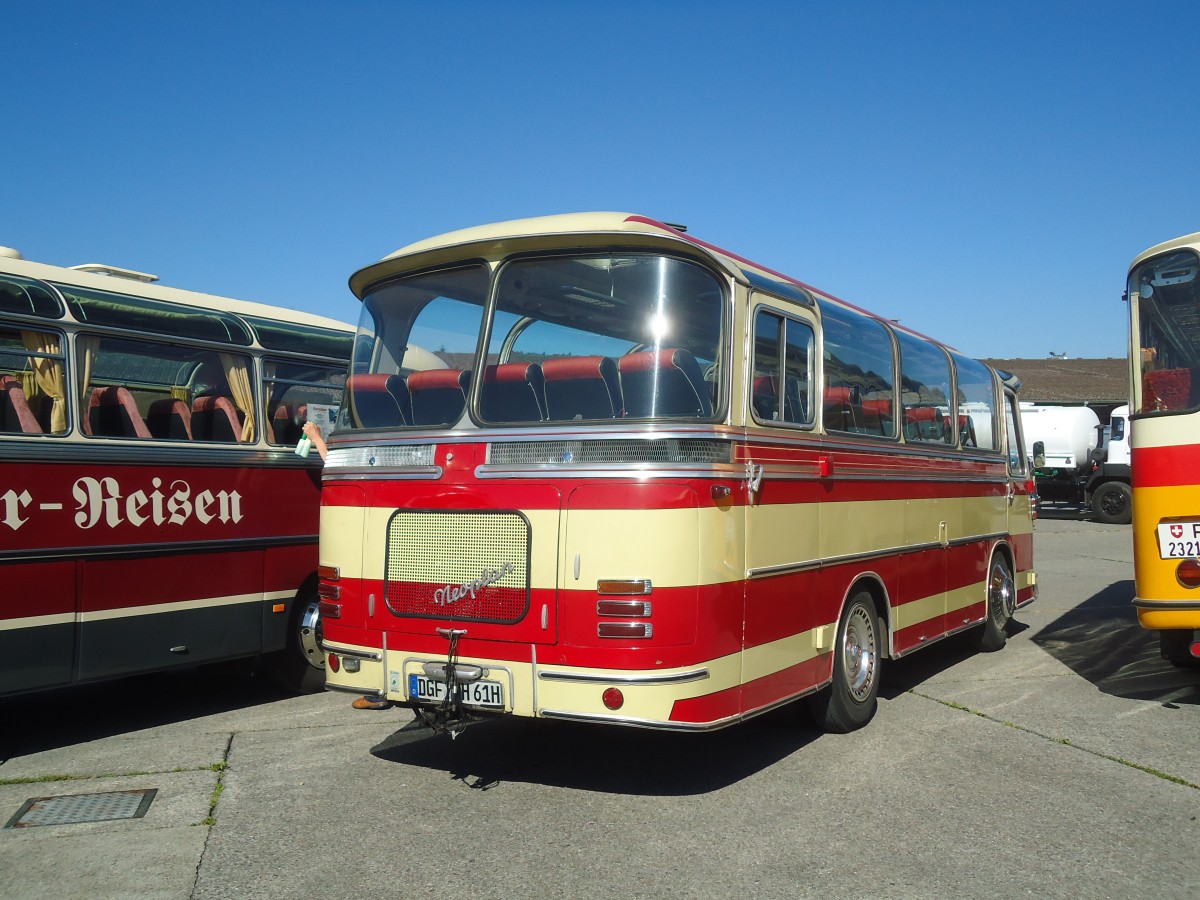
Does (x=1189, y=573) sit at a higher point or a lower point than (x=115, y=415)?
lower

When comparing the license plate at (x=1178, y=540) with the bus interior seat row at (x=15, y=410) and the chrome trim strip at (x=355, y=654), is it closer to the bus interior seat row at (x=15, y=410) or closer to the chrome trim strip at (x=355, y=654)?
the chrome trim strip at (x=355, y=654)

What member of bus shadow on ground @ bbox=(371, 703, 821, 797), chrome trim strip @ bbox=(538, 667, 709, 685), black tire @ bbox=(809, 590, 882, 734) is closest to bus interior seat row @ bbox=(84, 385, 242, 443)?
bus shadow on ground @ bbox=(371, 703, 821, 797)

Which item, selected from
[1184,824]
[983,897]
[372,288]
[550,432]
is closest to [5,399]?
[372,288]

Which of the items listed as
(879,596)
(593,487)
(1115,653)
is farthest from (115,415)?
(1115,653)

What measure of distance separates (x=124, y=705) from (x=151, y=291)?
3.07m

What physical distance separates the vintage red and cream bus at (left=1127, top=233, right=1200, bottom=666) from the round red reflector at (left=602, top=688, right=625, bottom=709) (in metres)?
4.05

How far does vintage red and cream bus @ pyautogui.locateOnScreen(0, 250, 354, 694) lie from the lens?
636cm

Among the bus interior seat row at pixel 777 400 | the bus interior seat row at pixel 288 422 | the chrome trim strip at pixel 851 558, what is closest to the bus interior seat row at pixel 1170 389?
the chrome trim strip at pixel 851 558

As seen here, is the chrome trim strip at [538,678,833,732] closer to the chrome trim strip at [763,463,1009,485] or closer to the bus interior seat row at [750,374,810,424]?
the chrome trim strip at [763,463,1009,485]

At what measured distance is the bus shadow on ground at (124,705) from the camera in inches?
280

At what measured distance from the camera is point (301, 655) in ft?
26.3

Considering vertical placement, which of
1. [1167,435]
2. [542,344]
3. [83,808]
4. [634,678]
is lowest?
[83,808]

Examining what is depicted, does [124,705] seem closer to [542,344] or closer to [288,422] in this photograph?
[288,422]

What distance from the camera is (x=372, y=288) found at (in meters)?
6.47
